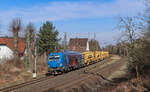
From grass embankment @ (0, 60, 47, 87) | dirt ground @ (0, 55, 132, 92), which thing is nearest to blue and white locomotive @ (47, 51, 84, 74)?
dirt ground @ (0, 55, 132, 92)

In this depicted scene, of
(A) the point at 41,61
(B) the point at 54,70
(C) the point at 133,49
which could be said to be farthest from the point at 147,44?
(A) the point at 41,61

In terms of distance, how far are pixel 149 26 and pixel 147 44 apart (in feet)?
5.10

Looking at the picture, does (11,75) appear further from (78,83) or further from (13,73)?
(78,83)

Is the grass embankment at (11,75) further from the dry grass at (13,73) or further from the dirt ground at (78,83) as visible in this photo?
the dirt ground at (78,83)

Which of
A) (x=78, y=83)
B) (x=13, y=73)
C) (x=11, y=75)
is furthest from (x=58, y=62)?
(x=78, y=83)

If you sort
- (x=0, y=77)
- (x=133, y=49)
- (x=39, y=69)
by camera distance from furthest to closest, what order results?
(x=39, y=69) < (x=0, y=77) < (x=133, y=49)

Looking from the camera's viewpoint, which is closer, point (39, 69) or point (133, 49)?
point (133, 49)

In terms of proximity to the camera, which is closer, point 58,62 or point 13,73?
point 13,73

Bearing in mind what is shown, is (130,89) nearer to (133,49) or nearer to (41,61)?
(133,49)

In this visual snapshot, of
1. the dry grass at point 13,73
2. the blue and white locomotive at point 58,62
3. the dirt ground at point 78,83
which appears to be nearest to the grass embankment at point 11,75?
the dry grass at point 13,73

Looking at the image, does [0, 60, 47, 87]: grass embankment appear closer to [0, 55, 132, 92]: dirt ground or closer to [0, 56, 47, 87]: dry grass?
[0, 56, 47, 87]: dry grass

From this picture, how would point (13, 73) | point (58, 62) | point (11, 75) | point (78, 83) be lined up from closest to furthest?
point (78, 83), point (11, 75), point (13, 73), point (58, 62)

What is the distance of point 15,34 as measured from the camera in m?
37.2

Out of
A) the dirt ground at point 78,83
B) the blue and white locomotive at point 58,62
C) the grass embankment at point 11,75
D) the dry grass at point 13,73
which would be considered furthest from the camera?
the blue and white locomotive at point 58,62
